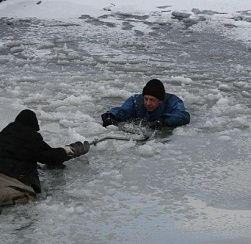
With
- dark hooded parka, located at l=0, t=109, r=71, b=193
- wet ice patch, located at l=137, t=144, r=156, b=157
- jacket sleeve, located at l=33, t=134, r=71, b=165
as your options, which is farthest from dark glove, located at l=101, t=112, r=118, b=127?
dark hooded parka, located at l=0, t=109, r=71, b=193

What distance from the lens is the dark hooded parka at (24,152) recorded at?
211 inches

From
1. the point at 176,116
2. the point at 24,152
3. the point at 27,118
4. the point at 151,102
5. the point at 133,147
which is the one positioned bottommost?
the point at 133,147

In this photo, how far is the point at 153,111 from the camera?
7785 mm

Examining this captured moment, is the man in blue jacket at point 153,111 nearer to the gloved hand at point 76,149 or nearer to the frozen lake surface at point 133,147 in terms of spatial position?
the frozen lake surface at point 133,147

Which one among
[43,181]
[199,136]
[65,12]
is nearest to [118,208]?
[43,181]

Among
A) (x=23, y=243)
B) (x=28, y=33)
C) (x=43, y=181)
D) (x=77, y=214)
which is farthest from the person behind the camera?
(x=28, y=33)

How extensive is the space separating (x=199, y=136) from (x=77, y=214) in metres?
2.88

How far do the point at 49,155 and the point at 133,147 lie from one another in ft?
5.16

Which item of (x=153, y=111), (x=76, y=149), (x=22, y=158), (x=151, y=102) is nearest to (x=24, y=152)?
(x=22, y=158)

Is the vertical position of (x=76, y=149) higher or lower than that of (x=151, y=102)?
lower

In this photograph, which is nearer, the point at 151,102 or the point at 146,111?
the point at 151,102

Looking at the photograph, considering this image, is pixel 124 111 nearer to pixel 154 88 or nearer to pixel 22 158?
pixel 154 88

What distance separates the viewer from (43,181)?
5.81 meters

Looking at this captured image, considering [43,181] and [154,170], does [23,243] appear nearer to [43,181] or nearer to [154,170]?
[43,181]
